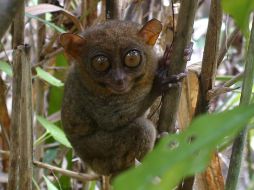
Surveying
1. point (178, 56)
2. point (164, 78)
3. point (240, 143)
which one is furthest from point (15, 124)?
point (240, 143)

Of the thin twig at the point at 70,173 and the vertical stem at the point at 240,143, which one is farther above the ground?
the vertical stem at the point at 240,143

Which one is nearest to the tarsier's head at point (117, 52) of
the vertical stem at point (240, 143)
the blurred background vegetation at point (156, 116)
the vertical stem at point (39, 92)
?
the blurred background vegetation at point (156, 116)

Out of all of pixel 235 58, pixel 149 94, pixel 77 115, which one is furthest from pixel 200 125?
pixel 235 58

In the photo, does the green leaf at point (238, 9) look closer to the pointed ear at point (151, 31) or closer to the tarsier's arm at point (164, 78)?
the tarsier's arm at point (164, 78)

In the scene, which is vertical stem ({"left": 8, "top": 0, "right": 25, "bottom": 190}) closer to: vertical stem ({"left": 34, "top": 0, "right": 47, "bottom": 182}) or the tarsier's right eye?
the tarsier's right eye

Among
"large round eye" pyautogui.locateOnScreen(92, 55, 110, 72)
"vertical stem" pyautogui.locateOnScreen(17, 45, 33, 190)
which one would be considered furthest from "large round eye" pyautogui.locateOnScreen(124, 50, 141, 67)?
"vertical stem" pyautogui.locateOnScreen(17, 45, 33, 190)
